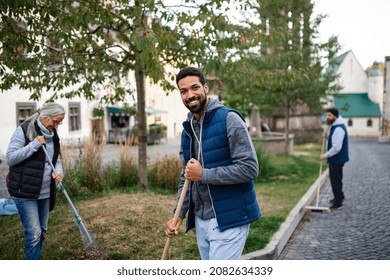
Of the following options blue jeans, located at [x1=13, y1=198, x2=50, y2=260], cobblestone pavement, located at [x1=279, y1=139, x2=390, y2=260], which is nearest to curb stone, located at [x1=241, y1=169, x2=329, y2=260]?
cobblestone pavement, located at [x1=279, y1=139, x2=390, y2=260]

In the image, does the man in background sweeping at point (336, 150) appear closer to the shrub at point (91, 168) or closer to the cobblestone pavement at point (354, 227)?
the cobblestone pavement at point (354, 227)

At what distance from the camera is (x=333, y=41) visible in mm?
12250

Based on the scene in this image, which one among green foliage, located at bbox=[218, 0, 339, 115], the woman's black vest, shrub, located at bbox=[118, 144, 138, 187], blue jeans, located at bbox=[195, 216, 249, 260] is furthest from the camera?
shrub, located at bbox=[118, 144, 138, 187]

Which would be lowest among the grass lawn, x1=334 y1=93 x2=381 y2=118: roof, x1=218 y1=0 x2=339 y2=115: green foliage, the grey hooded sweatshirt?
the grass lawn

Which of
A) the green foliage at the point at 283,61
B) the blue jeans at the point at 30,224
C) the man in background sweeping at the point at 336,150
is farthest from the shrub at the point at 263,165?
the blue jeans at the point at 30,224

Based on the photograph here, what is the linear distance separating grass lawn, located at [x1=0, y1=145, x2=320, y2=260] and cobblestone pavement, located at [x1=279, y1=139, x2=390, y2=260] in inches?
16.3

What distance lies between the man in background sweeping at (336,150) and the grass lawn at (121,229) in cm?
87

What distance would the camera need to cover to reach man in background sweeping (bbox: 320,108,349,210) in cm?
693

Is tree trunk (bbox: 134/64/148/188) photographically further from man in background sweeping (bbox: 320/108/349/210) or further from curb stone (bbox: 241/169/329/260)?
man in background sweeping (bbox: 320/108/349/210)

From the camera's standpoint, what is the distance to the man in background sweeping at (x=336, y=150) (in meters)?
6.93

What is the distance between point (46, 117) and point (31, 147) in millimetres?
296
